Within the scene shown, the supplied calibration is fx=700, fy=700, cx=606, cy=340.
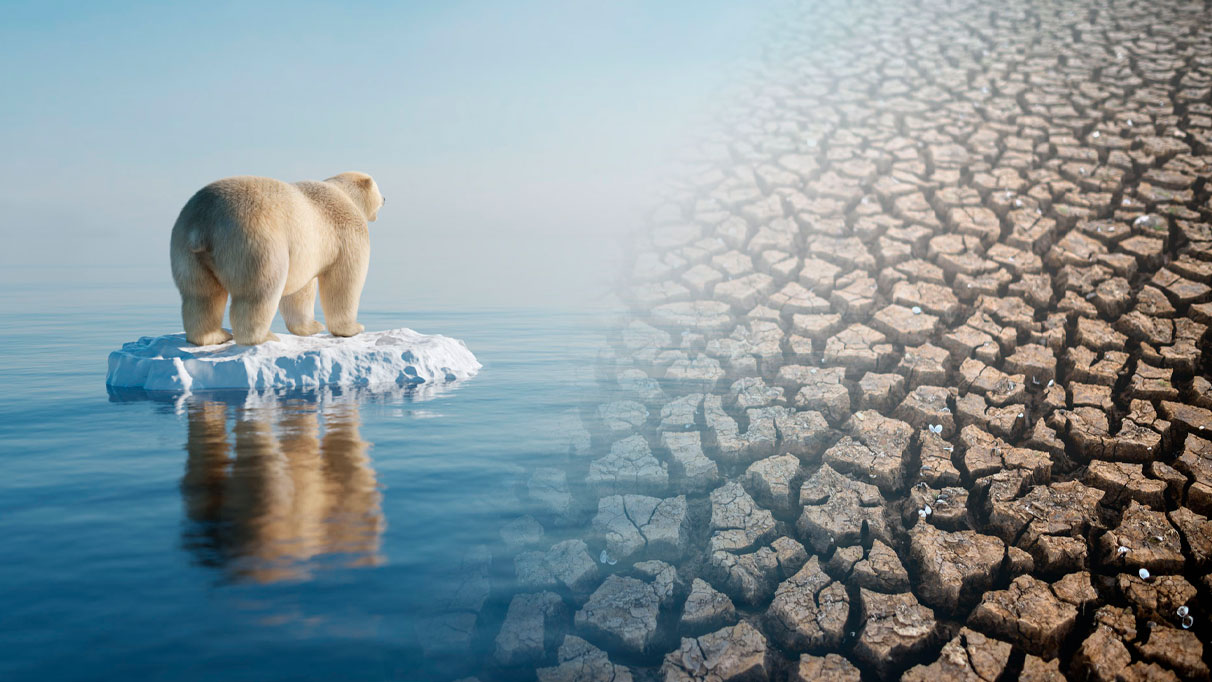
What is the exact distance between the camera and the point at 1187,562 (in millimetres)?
1874

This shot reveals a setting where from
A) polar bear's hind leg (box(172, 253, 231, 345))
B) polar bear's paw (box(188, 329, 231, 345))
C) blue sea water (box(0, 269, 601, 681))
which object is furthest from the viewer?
polar bear's paw (box(188, 329, 231, 345))

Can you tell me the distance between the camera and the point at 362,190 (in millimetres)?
3344

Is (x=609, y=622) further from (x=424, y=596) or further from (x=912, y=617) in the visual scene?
(x=912, y=617)

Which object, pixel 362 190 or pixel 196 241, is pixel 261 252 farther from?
pixel 362 190

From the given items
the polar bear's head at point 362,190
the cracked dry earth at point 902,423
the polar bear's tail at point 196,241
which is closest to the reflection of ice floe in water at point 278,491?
the cracked dry earth at point 902,423

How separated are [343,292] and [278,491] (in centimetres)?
151

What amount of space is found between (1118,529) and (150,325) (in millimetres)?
6230

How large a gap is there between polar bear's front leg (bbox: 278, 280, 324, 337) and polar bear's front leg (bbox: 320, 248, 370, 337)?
0.62ft

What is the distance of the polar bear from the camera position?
272 cm

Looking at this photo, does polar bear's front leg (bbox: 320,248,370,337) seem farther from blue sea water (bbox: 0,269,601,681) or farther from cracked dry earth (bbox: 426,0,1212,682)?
cracked dry earth (bbox: 426,0,1212,682)

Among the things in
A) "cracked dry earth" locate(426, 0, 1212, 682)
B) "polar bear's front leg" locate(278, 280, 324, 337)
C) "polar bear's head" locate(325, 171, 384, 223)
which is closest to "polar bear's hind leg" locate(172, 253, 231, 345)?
"polar bear's front leg" locate(278, 280, 324, 337)

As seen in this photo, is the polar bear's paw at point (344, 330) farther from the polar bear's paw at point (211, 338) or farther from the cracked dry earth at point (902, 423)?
the cracked dry earth at point (902, 423)

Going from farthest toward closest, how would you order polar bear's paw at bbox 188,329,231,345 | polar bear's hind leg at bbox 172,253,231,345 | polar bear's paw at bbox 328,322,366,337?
1. polar bear's paw at bbox 328,322,366,337
2. polar bear's paw at bbox 188,329,231,345
3. polar bear's hind leg at bbox 172,253,231,345

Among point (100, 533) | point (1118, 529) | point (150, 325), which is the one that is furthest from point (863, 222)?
point (150, 325)
